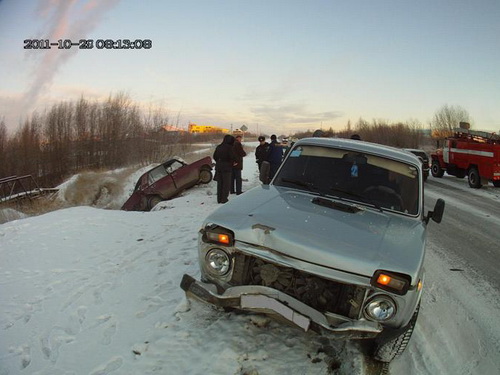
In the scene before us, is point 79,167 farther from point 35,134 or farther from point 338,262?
point 338,262

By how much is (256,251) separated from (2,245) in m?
5.88

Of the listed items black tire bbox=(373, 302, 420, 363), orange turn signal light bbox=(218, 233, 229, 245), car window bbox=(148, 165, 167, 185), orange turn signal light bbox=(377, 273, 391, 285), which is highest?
orange turn signal light bbox=(218, 233, 229, 245)

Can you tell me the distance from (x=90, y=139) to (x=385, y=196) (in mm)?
35847

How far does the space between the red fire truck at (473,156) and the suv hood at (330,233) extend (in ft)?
47.5

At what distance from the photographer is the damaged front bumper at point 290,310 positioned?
2496 millimetres

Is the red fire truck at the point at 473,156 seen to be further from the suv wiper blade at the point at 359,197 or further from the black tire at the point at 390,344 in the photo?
the black tire at the point at 390,344

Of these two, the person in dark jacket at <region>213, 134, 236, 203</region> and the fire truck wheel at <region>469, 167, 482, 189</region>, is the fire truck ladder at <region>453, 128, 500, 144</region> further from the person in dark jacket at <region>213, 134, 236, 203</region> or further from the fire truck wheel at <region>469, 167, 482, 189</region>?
the person in dark jacket at <region>213, 134, 236, 203</region>

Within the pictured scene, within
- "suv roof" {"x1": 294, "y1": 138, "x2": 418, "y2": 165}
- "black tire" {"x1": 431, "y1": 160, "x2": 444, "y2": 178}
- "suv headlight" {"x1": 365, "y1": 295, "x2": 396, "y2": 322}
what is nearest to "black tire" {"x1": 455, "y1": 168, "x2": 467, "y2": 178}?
"black tire" {"x1": 431, "y1": 160, "x2": 444, "y2": 178}

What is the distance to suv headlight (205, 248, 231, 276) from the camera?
3.01 metres

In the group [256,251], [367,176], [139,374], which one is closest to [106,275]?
Answer: [139,374]

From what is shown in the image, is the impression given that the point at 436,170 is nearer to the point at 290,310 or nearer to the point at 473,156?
the point at 473,156

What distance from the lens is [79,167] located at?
3419 centimetres

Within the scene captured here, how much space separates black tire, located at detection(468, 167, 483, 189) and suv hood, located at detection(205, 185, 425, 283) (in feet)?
49.3

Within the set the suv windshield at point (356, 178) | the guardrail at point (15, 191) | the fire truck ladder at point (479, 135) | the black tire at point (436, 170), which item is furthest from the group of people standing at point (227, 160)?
the guardrail at point (15, 191)
